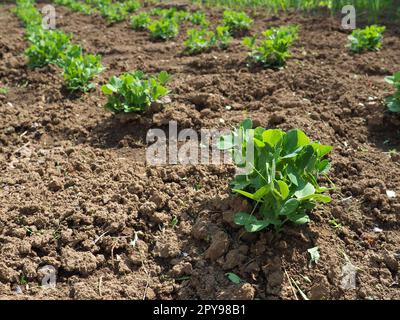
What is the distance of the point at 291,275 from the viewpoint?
7.79 feet

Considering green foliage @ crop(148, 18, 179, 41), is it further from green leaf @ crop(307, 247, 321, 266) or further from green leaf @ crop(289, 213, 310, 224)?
green leaf @ crop(307, 247, 321, 266)

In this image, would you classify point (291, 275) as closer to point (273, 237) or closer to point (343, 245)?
point (273, 237)

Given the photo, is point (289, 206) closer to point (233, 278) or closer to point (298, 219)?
point (298, 219)

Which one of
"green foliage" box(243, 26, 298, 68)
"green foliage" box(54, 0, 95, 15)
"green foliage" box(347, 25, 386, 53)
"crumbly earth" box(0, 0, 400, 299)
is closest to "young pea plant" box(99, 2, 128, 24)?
"green foliage" box(54, 0, 95, 15)

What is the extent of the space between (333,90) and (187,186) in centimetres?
203

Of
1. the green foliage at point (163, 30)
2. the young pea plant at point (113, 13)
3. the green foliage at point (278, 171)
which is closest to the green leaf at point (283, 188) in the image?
the green foliage at point (278, 171)

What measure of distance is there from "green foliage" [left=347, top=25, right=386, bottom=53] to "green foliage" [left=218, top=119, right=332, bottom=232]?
131 inches

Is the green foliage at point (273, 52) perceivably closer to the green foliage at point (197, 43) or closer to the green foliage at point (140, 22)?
the green foliage at point (197, 43)

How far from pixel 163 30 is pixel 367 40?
2.97 metres

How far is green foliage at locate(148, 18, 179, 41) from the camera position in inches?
260

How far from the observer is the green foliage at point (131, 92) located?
147 inches

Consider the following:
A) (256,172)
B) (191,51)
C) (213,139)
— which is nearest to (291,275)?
(256,172)

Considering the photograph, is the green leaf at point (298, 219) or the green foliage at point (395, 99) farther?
the green foliage at point (395, 99)

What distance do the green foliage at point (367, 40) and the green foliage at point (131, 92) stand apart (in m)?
Result: 2.81
